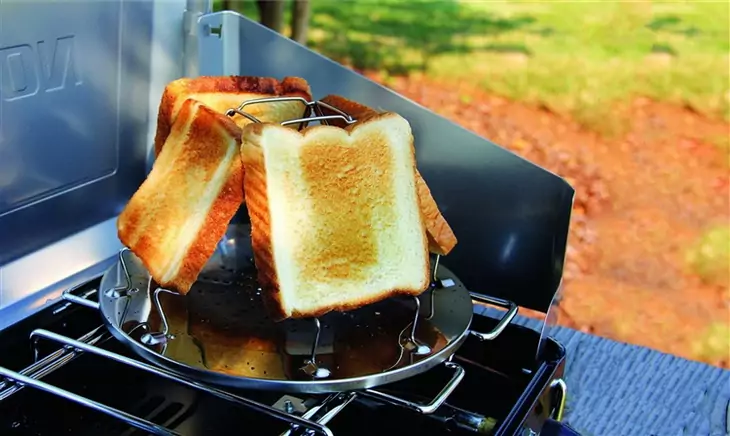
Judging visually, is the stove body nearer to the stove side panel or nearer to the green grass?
the stove side panel

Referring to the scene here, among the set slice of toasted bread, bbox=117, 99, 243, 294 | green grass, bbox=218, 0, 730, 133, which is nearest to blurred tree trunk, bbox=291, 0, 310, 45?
green grass, bbox=218, 0, 730, 133

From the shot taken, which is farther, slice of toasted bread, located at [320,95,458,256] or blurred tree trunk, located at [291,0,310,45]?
blurred tree trunk, located at [291,0,310,45]

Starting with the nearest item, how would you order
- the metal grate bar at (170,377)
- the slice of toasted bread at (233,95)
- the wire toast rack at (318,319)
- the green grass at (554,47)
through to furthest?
the metal grate bar at (170,377), the wire toast rack at (318,319), the slice of toasted bread at (233,95), the green grass at (554,47)

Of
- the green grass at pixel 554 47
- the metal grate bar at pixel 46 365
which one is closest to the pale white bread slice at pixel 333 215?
the metal grate bar at pixel 46 365

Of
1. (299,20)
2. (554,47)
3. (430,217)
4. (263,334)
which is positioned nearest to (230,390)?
(263,334)

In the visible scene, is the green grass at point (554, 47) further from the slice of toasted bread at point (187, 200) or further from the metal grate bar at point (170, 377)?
the metal grate bar at point (170, 377)

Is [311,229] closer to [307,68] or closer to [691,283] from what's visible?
[307,68]
